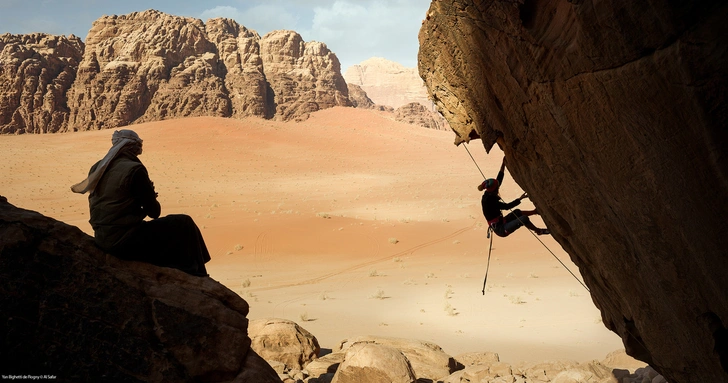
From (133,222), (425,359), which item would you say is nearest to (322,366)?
(425,359)

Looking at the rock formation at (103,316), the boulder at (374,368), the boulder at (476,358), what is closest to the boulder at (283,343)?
the boulder at (374,368)

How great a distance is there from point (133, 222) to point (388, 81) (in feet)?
555

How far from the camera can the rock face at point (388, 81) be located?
494ft

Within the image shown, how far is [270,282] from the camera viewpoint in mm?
17156

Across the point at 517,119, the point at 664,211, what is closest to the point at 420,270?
the point at 517,119

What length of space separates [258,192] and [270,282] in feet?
64.3

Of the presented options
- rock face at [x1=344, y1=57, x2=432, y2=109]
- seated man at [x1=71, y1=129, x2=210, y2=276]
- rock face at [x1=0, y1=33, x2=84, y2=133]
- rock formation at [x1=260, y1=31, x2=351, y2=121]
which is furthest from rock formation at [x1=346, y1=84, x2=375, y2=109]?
seated man at [x1=71, y1=129, x2=210, y2=276]

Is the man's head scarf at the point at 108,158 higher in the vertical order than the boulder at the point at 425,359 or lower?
higher

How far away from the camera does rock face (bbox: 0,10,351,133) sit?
5906 cm

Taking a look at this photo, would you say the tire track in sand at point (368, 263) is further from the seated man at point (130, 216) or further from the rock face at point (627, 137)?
the rock face at point (627, 137)

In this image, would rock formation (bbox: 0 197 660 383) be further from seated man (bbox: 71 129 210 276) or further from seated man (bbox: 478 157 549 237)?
seated man (bbox: 478 157 549 237)

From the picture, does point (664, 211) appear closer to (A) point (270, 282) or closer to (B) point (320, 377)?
(B) point (320, 377)

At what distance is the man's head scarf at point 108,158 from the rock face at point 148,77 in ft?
192

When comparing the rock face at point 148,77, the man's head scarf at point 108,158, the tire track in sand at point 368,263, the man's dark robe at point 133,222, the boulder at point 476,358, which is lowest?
the tire track in sand at point 368,263
